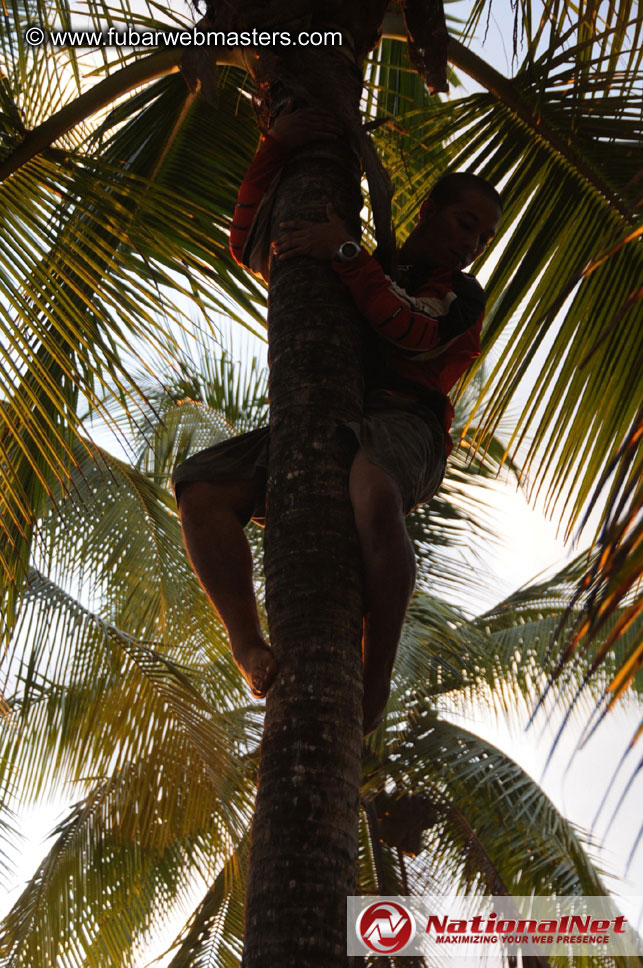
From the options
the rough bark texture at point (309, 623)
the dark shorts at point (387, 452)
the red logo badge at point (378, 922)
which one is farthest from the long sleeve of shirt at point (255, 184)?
the red logo badge at point (378, 922)

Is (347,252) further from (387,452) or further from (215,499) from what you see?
(215,499)

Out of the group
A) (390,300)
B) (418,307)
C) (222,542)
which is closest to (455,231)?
(418,307)

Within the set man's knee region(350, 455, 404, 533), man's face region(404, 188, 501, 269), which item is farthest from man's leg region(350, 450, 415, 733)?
man's face region(404, 188, 501, 269)

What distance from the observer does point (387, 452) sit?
6.65 ft

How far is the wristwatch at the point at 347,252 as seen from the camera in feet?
7.07

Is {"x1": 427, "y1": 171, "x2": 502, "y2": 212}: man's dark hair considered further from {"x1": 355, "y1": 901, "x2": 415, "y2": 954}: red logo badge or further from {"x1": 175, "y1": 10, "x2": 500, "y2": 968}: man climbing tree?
{"x1": 355, "y1": 901, "x2": 415, "y2": 954}: red logo badge

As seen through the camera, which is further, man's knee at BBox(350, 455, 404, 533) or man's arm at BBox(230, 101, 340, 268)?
man's arm at BBox(230, 101, 340, 268)

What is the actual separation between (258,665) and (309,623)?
197 millimetres

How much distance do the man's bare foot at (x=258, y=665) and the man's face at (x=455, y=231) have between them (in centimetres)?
124

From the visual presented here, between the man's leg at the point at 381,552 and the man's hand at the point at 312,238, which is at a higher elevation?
the man's hand at the point at 312,238

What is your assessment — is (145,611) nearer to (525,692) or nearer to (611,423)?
(525,692)

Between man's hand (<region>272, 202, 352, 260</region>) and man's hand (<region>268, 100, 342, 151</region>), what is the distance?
9.9 inches

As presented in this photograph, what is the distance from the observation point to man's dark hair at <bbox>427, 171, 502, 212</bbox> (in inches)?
109

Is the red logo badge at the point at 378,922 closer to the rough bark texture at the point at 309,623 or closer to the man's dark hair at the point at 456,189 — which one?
the rough bark texture at the point at 309,623
